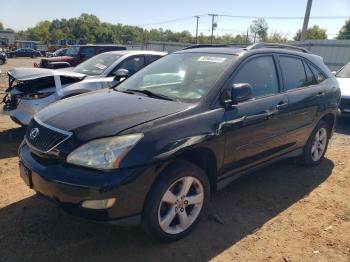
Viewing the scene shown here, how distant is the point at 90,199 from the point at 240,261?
1.38m

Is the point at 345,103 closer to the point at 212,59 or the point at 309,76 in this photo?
the point at 309,76

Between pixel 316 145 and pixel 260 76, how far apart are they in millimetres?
1914

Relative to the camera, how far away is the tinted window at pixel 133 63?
7035 mm

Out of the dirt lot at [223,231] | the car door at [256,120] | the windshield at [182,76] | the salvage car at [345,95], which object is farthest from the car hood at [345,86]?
the windshield at [182,76]

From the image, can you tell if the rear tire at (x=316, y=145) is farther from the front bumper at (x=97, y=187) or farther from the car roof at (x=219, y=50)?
the front bumper at (x=97, y=187)

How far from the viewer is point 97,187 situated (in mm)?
2570

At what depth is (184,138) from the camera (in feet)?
9.79

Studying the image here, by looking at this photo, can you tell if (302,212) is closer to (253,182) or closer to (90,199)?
(253,182)

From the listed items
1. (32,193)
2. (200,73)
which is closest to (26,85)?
(32,193)

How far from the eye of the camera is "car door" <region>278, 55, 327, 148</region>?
4.37 m

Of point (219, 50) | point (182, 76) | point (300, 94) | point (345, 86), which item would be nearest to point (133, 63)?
point (219, 50)

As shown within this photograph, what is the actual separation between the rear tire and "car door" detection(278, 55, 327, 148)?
0.22m

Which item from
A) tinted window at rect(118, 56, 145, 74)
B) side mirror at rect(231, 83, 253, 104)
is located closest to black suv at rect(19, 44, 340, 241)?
side mirror at rect(231, 83, 253, 104)

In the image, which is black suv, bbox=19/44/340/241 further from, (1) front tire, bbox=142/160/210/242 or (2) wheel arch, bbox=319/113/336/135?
(2) wheel arch, bbox=319/113/336/135
